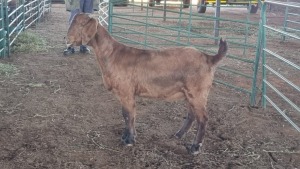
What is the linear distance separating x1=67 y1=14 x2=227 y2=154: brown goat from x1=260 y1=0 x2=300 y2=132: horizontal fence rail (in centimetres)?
114

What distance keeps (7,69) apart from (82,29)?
3450 mm

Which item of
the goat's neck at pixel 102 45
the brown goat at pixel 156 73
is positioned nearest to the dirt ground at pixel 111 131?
the brown goat at pixel 156 73

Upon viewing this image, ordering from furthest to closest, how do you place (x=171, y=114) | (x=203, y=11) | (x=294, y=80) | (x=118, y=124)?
(x=203, y=11)
(x=294, y=80)
(x=171, y=114)
(x=118, y=124)

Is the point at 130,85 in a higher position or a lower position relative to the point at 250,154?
higher

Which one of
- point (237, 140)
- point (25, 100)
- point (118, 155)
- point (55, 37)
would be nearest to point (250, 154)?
point (237, 140)

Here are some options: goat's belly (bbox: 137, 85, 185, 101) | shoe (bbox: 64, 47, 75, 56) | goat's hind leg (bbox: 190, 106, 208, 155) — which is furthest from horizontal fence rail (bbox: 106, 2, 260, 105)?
goat's belly (bbox: 137, 85, 185, 101)

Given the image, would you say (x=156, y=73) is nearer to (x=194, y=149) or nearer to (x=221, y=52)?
(x=221, y=52)

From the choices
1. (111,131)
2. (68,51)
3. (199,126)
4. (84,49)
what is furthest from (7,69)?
(199,126)

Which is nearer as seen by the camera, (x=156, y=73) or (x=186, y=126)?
(x=156, y=73)

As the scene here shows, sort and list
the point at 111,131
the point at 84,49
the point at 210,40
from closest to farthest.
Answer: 1. the point at 111,131
2. the point at 84,49
3. the point at 210,40

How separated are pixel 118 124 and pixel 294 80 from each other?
13.2 feet

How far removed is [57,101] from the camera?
17.9 ft

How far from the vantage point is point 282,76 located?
4.97m

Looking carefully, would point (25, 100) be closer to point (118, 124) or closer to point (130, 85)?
point (118, 124)
